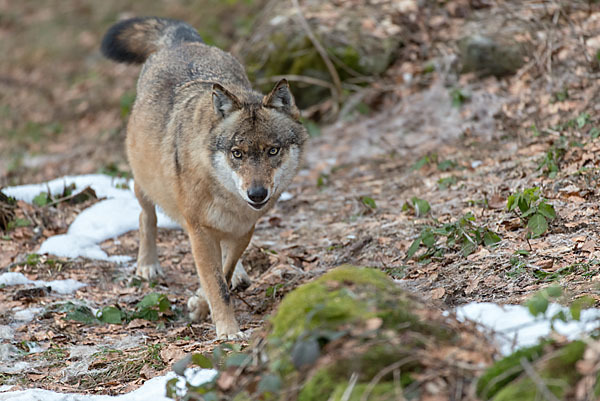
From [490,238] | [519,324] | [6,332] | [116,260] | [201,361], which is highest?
[519,324]

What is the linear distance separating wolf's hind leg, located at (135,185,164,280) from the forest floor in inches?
6.3

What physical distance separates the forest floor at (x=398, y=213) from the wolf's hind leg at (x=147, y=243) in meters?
0.16

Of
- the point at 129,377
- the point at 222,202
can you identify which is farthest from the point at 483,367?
the point at 222,202

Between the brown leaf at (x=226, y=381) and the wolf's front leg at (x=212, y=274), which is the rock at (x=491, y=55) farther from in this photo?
the brown leaf at (x=226, y=381)

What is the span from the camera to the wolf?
5227mm

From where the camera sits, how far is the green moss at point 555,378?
261cm

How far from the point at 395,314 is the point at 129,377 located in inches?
90.6

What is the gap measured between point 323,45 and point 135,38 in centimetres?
386

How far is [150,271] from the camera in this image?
6.74 m

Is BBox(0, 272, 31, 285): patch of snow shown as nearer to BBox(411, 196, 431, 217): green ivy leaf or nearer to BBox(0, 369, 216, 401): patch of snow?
BBox(0, 369, 216, 401): patch of snow

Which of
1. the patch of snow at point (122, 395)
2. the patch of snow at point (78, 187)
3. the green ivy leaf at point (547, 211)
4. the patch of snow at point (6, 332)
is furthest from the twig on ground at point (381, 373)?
the patch of snow at point (78, 187)

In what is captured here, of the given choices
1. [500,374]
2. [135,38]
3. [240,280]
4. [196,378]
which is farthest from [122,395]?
[135,38]

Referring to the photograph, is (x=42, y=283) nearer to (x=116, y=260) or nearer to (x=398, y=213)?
(x=116, y=260)

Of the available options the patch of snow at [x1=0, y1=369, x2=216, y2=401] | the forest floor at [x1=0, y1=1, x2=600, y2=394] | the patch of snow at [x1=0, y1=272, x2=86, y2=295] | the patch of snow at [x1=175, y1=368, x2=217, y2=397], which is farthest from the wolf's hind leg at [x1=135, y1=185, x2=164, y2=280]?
the patch of snow at [x1=175, y1=368, x2=217, y2=397]
